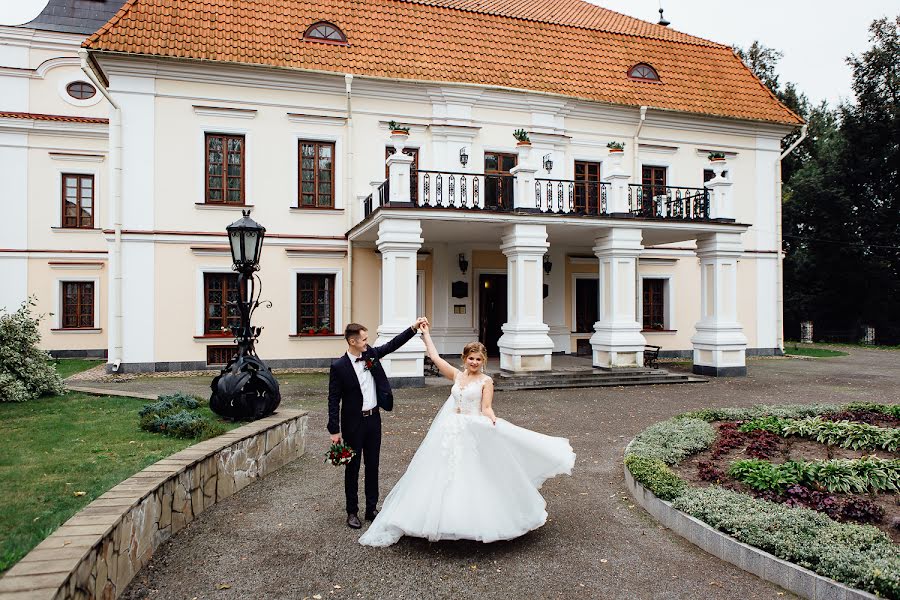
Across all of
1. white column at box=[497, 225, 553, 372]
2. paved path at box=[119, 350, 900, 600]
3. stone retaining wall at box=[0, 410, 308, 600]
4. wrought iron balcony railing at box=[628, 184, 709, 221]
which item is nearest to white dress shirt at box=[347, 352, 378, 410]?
paved path at box=[119, 350, 900, 600]

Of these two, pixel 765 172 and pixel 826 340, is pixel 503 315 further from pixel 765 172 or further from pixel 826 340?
pixel 826 340

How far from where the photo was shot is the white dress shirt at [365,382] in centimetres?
518

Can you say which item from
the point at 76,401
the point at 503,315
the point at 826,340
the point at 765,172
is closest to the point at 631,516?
the point at 76,401

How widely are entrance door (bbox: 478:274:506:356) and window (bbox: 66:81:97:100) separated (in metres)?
15.8

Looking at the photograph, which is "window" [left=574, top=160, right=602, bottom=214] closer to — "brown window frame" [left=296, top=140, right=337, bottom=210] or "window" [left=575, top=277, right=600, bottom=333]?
"window" [left=575, top=277, right=600, bottom=333]

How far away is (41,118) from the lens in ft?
65.5

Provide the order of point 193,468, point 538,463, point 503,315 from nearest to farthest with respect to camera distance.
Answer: point 538,463 < point 193,468 < point 503,315

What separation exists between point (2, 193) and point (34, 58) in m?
5.44

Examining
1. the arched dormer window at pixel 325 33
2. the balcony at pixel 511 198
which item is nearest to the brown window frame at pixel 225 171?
the balcony at pixel 511 198

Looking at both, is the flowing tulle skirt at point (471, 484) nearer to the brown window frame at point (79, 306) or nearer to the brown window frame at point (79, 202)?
the brown window frame at point (79, 306)

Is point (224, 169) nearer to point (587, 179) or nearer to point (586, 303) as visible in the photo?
point (587, 179)

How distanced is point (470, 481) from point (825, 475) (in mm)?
3527

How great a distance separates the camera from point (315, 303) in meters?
17.2

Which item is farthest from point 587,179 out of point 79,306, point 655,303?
point 79,306
